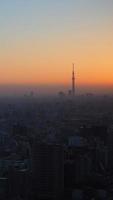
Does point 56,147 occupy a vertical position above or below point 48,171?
above

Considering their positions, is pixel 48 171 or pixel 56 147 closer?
pixel 48 171

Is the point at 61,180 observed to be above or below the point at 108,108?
below

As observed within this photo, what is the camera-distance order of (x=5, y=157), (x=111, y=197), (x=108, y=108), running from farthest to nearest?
(x=108, y=108) < (x=5, y=157) < (x=111, y=197)

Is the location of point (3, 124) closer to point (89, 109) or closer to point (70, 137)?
point (89, 109)

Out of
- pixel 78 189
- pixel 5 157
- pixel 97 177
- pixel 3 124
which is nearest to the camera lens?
pixel 78 189

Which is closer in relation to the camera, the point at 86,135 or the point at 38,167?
the point at 38,167

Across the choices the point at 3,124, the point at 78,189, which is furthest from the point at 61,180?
the point at 3,124

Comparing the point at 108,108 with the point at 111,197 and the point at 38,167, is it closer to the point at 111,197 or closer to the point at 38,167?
the point at 38,167

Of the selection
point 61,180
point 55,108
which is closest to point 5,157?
point 61,180
